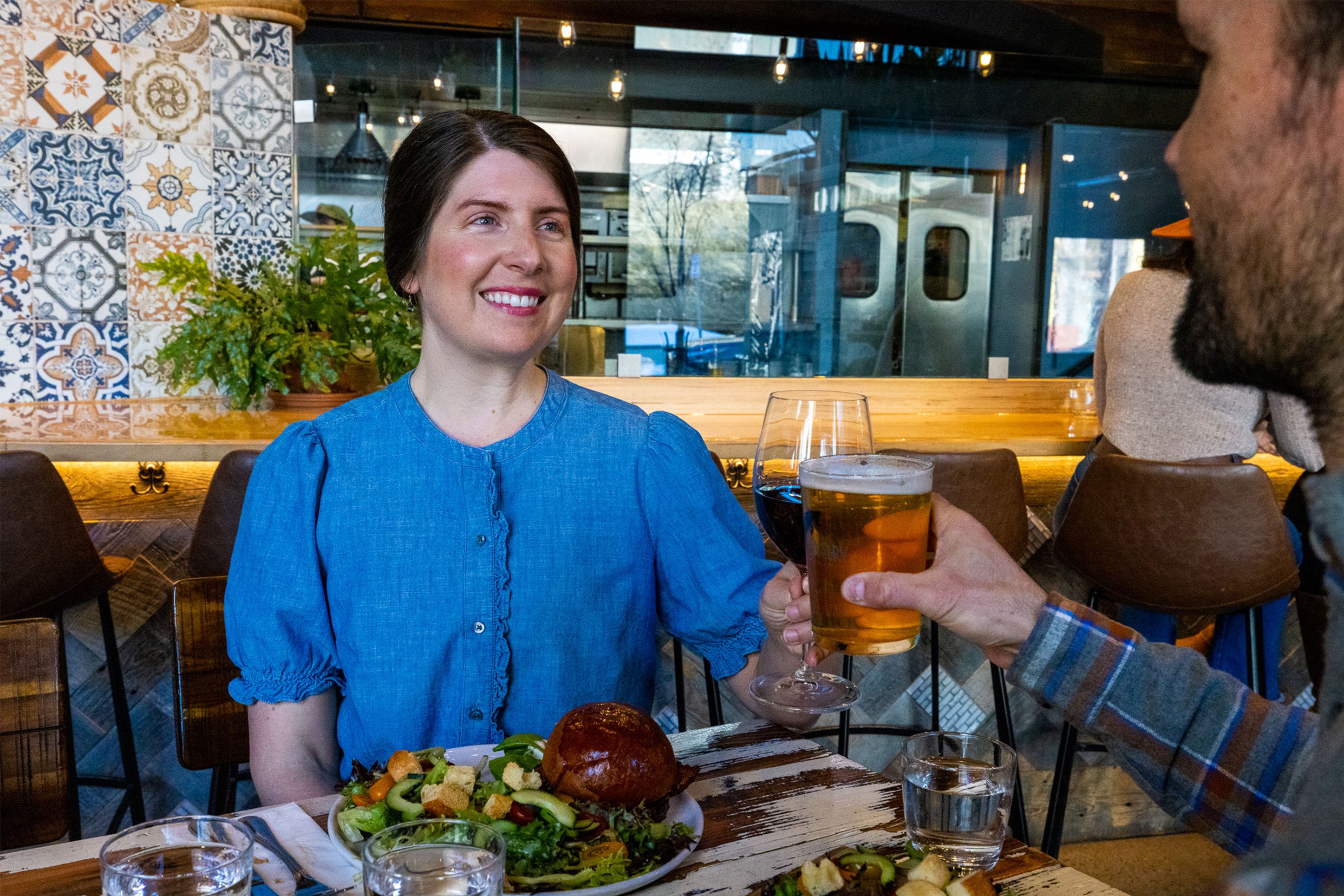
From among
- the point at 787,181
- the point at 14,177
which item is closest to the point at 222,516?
the point at 14,177

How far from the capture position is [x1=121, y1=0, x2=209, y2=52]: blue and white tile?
3510 mm

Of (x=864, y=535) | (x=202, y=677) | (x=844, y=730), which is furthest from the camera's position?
(x=844, y=730)

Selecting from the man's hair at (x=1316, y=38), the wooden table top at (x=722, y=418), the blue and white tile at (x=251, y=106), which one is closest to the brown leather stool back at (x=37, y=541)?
the wooden table top at (x=722, y=418)

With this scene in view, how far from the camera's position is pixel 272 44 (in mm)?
3756

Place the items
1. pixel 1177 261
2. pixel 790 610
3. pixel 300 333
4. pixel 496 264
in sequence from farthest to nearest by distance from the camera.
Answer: pixel 300 333
pixel 1177 261
pixel 496 264
pixel 790 610

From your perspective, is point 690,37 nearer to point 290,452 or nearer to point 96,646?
point 96,646

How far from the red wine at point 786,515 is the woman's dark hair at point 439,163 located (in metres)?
0.62

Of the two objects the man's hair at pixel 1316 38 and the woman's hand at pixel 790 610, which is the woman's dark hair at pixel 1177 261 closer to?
the woman's hand at pixel 790 610

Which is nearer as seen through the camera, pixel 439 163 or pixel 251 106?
pixel 439 163

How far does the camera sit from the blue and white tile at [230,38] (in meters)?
3.65

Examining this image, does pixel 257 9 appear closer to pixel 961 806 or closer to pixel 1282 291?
pixel 961 806

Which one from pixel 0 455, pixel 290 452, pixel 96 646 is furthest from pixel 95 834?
pixel 290 452

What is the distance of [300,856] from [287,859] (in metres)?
0.01

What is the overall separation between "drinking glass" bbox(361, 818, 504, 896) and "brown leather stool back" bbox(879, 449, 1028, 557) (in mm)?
1854
